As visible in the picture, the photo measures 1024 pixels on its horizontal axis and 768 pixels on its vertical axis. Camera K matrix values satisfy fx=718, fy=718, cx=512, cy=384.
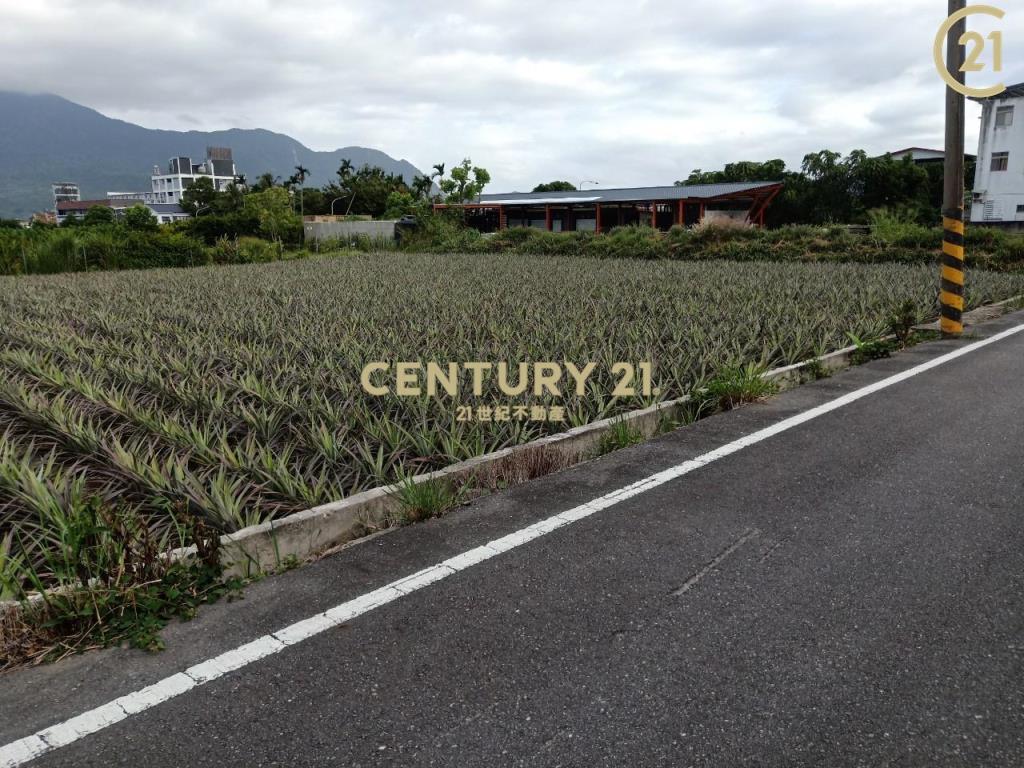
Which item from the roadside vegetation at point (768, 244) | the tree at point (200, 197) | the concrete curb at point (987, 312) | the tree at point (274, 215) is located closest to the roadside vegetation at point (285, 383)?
the concrete curb at point (987, 312)

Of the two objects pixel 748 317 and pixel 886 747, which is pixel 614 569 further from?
pixel 748 317

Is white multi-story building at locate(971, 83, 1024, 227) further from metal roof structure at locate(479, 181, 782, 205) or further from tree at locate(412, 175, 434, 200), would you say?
tree at locate(412, 175, 434, 200)

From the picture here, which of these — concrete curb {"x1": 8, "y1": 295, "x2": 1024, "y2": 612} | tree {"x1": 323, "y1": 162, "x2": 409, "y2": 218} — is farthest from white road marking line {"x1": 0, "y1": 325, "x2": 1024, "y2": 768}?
tree {"x1": 323, "y1": 162, "x2": 409, "y2": 218}

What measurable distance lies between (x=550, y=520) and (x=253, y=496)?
1.69 metres

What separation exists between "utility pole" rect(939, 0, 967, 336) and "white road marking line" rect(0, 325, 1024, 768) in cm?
674

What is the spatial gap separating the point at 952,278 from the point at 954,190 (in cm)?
121

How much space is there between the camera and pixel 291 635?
287 centimetres

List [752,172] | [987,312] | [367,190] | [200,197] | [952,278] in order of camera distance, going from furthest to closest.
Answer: [200,197], [367,190], [752,172], [987,312], [952,278]

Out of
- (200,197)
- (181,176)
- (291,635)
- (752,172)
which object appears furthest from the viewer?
(181,176)

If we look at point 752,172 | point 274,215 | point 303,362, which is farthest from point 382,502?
point 752,172

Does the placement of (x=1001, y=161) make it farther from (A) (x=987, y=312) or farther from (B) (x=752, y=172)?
(A) (x=987, y=312)

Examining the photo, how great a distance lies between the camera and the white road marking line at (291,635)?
233 cm

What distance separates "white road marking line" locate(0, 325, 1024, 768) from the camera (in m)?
2.33

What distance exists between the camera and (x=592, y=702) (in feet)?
8.02
